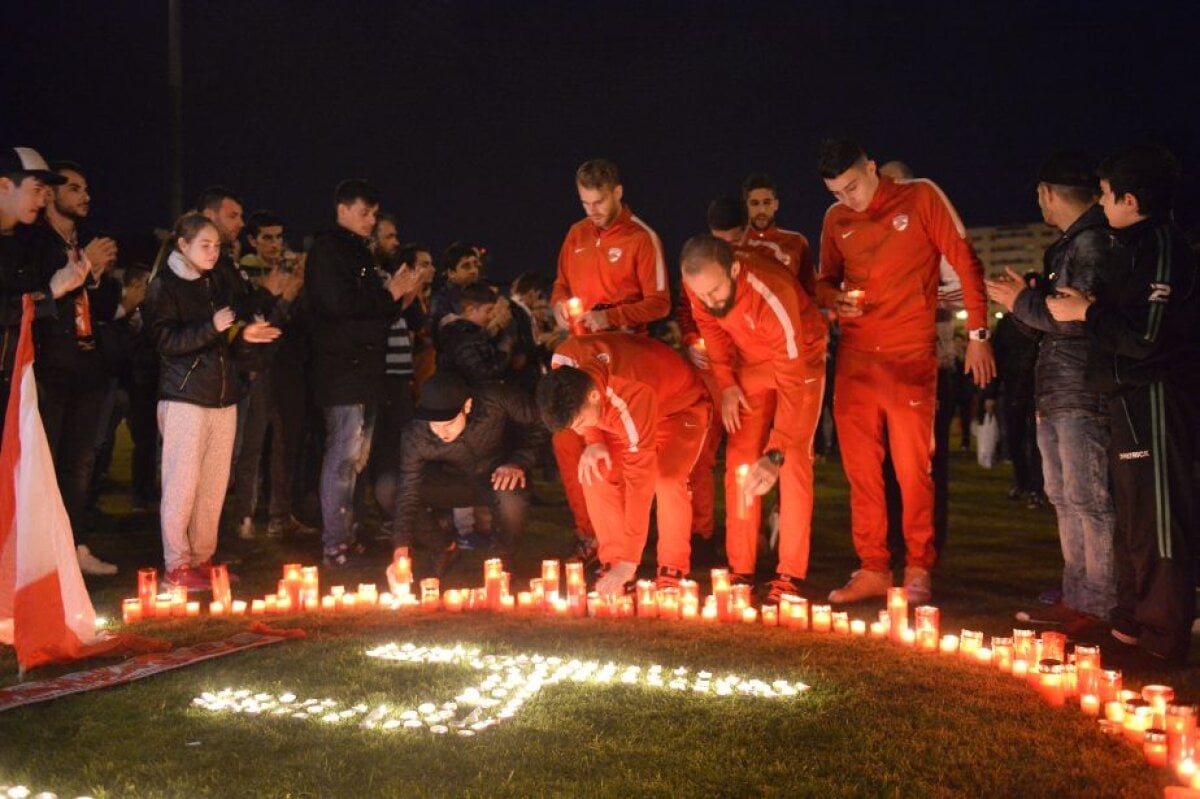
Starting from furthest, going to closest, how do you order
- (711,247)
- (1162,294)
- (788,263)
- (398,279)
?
(398,279) < (788,263) < (711,247) < (1162,294)

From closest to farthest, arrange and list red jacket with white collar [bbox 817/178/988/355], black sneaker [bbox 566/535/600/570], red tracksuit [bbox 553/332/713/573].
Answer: red tracksuit [bbox 553/332/713/573]
red jacket with white collar [bbox 817/178/988/355]
black sneaker [bbox 566/535/600/570]

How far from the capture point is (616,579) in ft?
20.8

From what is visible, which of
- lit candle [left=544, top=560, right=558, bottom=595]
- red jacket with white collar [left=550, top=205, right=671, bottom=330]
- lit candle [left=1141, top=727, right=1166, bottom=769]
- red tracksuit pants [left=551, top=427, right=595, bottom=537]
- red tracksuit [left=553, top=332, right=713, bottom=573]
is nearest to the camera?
lit candle [left=1141, top=727, right=1166, bottom=769]

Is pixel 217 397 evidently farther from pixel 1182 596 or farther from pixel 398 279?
pixel 1182 596

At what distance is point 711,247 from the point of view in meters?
6.38

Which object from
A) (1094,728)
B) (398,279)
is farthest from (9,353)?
(1094,728)

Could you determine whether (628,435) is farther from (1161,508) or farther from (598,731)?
(1161,508)

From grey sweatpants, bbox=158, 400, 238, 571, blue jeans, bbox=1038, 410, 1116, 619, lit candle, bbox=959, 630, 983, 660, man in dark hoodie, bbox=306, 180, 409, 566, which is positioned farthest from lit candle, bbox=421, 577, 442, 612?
blue jeans, bbox=1038, 410, 1116, 619

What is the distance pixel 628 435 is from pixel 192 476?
2.81 m

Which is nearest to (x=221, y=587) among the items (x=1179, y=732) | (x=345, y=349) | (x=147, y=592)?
(x=147, y=592)

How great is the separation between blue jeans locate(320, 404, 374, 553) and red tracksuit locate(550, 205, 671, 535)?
56.3 inches

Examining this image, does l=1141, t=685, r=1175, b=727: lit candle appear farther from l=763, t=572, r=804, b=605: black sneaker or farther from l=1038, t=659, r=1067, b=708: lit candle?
l=763, t=572, r=804, b=605: black sneaker

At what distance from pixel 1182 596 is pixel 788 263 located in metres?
3.43

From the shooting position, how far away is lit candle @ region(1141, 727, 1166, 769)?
394 cm
